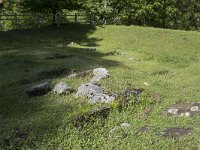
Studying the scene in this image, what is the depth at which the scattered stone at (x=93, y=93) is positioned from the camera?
12.3 metres

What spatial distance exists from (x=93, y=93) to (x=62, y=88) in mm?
1184

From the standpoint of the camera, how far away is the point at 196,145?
980cm

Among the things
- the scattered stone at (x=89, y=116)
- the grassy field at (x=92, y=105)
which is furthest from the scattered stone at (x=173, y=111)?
the scattered stone at (x=89, y=116)

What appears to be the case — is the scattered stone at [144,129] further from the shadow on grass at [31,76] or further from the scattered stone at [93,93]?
the shadow on grass at [31,76]

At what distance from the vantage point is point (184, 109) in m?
12.2

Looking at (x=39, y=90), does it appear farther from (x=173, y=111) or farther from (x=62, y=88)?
(x=173, y=111)

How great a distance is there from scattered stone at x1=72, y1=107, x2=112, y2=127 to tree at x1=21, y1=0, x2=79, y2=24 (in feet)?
80.7

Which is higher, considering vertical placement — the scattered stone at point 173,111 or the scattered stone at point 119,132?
the scattered stone at point 173,111

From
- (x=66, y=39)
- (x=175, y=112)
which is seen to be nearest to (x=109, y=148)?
(x=175, y=112)

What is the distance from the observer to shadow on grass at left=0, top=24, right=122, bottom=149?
35.0 feet

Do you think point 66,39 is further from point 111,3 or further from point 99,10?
point 111,3

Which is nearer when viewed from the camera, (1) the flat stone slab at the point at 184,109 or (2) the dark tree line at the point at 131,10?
(1) the flat stone slab at the point at 184,109

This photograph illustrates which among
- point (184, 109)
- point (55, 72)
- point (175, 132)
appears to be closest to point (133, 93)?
point (184, 109)

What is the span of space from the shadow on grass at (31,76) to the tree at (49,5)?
2301 mm
